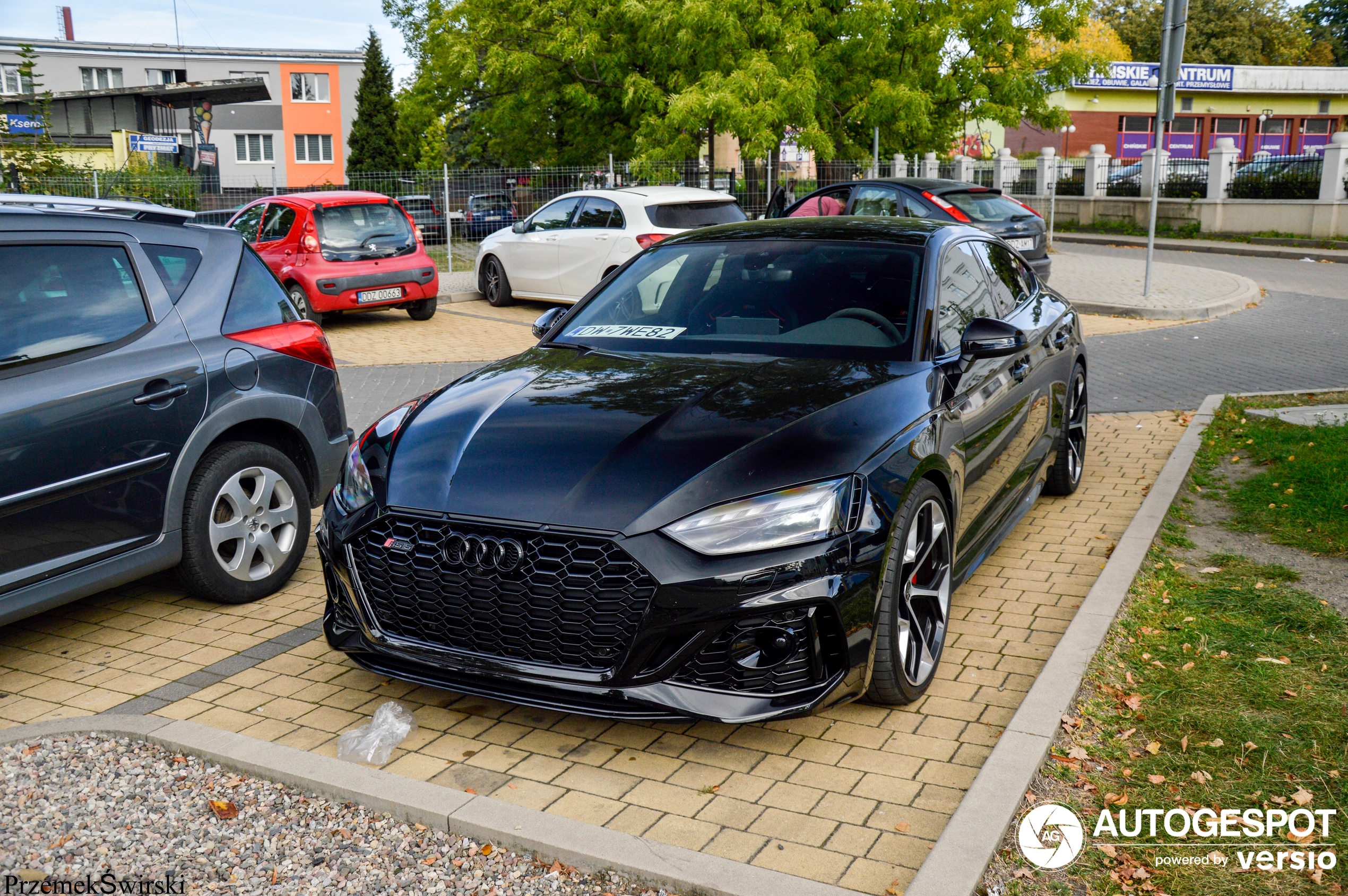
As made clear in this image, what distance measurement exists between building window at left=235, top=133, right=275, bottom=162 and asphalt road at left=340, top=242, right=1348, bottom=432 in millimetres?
52199

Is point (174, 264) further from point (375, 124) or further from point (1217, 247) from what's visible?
point (375, 124)

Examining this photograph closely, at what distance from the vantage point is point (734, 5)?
75.4 ft

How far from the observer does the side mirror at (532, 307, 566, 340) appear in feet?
17.5

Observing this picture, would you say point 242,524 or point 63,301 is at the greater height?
point 63,301

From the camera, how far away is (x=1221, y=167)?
90.9 ft

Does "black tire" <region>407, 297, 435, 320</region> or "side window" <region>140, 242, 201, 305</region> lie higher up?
"side window" <region>140, 242, 201, 305</region>

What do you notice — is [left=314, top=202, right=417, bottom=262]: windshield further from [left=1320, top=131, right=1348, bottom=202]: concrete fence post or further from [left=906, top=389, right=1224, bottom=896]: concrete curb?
[left=1320, top=131, right=1348, bottom=202]: concrete fence post

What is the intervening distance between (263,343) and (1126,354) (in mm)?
9592

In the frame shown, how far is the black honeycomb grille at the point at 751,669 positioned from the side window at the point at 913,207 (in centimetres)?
1234

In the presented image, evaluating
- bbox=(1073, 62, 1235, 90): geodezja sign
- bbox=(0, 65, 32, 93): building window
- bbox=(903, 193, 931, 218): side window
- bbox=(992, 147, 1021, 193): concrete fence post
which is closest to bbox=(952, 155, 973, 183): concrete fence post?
bbox=(992, 147, 1021, 193): concrete fence post

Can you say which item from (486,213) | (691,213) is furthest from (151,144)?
(691,213)

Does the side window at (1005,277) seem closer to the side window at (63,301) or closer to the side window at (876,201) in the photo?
the side window at (63,301)

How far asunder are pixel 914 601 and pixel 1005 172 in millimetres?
30425

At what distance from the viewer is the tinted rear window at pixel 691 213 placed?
588 inches
